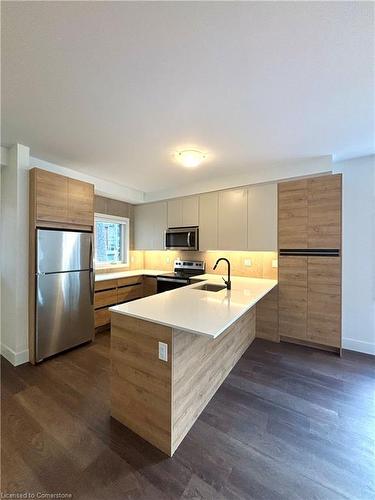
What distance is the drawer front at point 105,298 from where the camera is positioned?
11.6 ft

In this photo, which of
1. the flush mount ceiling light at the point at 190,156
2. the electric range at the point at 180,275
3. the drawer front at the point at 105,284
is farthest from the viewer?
the electric range at the point at 180,275

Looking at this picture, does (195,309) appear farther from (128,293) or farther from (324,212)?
(128,293)

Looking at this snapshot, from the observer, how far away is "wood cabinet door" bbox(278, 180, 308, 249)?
311 cm

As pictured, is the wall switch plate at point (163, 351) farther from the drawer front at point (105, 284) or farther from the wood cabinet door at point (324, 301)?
the wood cabinet door at point (324, 301)

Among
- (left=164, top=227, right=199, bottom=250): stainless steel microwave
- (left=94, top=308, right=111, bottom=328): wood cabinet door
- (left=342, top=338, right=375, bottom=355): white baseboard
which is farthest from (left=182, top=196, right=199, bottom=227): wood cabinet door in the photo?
(left=342, top=338, right=375, bottom=355): white baseboard

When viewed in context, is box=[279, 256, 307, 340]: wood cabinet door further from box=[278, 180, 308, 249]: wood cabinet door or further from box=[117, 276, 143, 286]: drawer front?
box=[117, 276, 143, 286]: drawer front

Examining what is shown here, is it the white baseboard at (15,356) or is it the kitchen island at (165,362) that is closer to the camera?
the kitchen island at (165,362)

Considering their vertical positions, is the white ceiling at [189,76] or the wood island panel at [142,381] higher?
the white ceiling at [189,76]

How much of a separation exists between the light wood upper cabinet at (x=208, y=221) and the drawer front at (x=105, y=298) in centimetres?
179

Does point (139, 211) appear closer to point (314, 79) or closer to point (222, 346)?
point (222, 346)

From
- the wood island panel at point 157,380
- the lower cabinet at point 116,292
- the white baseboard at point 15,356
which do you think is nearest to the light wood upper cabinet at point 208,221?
the lower cabinet at point 116,292

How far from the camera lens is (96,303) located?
351 centimetres

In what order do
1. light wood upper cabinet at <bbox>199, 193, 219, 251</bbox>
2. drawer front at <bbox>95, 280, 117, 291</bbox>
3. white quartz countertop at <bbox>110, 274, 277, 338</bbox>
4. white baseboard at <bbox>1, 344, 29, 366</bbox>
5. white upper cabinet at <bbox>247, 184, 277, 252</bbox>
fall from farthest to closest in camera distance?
light wood upper cabinet at <bbox>199, 193, 219, 251</bbox>, drawer front at <bbox>95, 280, 117, 291</bbox>, white upper cabinet at <bbox>247, 184, 277, 252</bbox>, white baseboard at <bbox>1, 344, 29, 366</bbox>, white quartz countertop at <bbox>110, 274, 277, 338</bbox>

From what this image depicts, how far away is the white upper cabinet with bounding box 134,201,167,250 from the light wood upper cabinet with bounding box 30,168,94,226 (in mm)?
1591
